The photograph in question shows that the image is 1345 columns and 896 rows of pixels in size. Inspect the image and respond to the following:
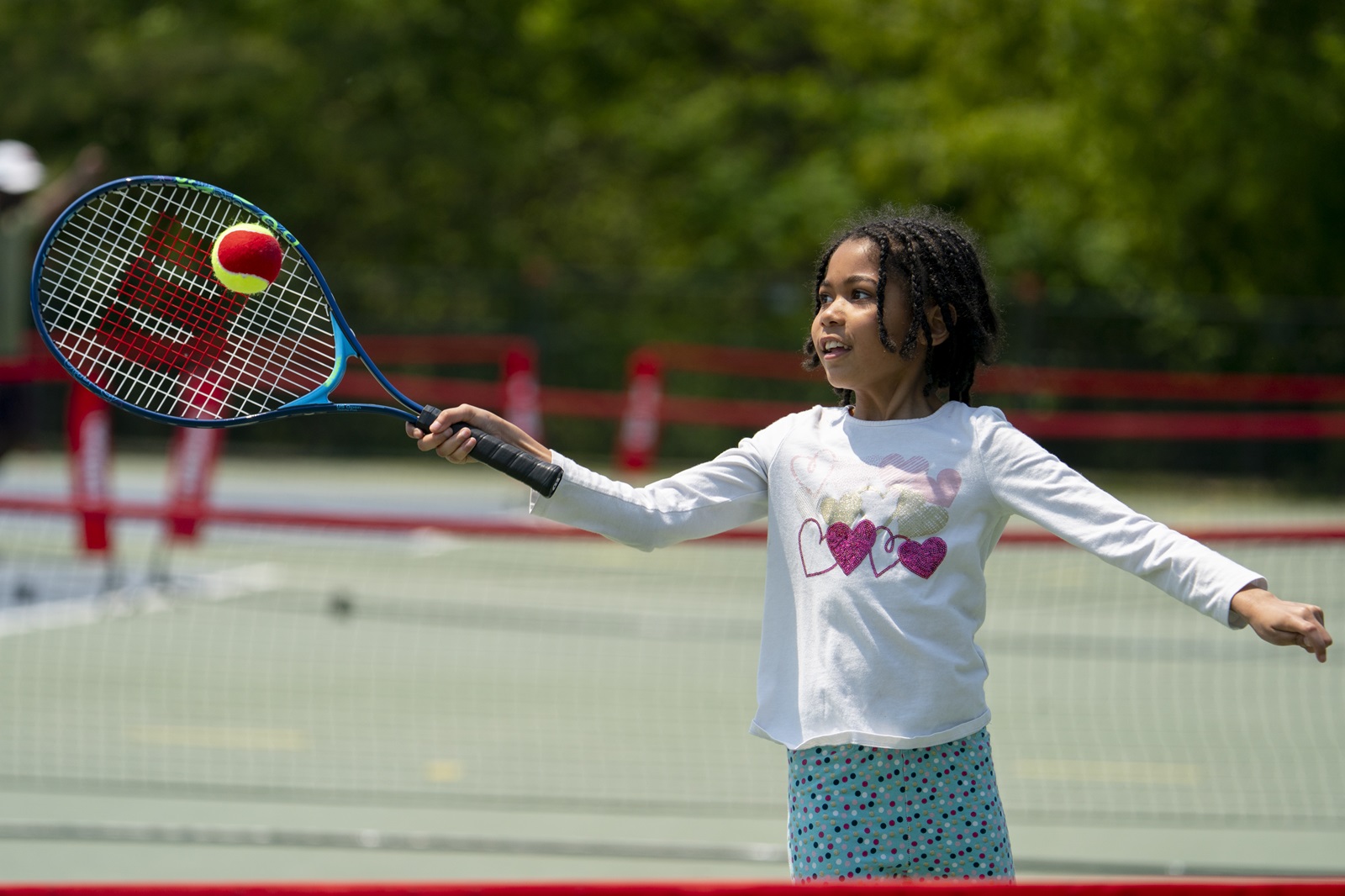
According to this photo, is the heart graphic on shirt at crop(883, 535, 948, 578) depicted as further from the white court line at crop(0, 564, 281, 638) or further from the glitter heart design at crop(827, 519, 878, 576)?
the white court line at crop(0, 564, 281, 638)

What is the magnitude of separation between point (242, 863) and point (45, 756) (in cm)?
156

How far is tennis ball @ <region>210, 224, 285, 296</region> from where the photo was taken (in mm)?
2809

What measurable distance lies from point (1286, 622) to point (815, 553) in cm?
71

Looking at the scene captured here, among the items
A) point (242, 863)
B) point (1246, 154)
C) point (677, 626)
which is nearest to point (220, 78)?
point (1246, 154)

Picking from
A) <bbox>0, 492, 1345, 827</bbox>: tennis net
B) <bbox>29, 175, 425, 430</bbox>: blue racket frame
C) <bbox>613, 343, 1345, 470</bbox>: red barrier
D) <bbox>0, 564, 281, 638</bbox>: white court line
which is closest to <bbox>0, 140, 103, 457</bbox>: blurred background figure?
<bbox>0, 564, 281, 638</bbox>: white court line

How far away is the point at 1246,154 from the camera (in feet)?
52.3

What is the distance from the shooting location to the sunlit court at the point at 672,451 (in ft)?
8.55

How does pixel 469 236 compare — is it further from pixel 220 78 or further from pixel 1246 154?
pixel 1246 154

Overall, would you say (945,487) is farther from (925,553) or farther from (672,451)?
(672,451)

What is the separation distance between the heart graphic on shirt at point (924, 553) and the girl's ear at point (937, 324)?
1.10 feet

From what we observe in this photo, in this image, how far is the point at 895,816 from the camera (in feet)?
8.32

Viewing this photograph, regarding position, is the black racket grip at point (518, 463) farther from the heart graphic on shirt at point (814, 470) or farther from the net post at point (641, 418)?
the net post at point (641, 418)

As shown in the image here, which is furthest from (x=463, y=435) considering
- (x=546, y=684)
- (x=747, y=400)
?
(x=747, y=400)

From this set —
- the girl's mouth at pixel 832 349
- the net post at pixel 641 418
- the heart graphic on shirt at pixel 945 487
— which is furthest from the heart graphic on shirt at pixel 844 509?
the net post at pixel 641 418
